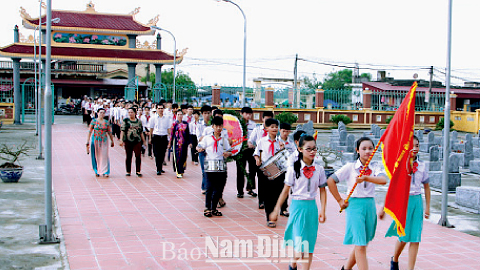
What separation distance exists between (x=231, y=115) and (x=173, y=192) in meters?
2.14

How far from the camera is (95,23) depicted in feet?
114

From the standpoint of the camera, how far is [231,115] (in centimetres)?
981

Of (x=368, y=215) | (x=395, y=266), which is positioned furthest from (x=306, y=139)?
(x=395, y=266)

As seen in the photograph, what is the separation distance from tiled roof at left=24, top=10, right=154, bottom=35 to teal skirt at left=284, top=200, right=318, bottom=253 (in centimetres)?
3064

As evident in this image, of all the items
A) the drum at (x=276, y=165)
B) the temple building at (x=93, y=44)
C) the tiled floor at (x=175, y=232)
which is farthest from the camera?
the temple building at (x=93, y=44)

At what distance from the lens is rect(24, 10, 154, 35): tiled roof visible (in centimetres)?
3316

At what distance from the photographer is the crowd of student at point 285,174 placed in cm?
516

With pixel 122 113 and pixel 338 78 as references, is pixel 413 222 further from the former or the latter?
pixel 338 78

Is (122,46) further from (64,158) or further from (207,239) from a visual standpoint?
(207,239)

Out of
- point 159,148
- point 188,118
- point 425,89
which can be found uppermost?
point 425,89

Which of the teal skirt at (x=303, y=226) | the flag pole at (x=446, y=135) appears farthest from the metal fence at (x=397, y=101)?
the teal skirt at (x=303, y=226)

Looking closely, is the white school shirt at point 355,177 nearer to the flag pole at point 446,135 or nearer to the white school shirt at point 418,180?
the white school shirt at point 418,180

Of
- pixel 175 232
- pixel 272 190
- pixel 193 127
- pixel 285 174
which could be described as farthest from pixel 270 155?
pixel 193 127

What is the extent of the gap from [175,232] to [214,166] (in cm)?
146
